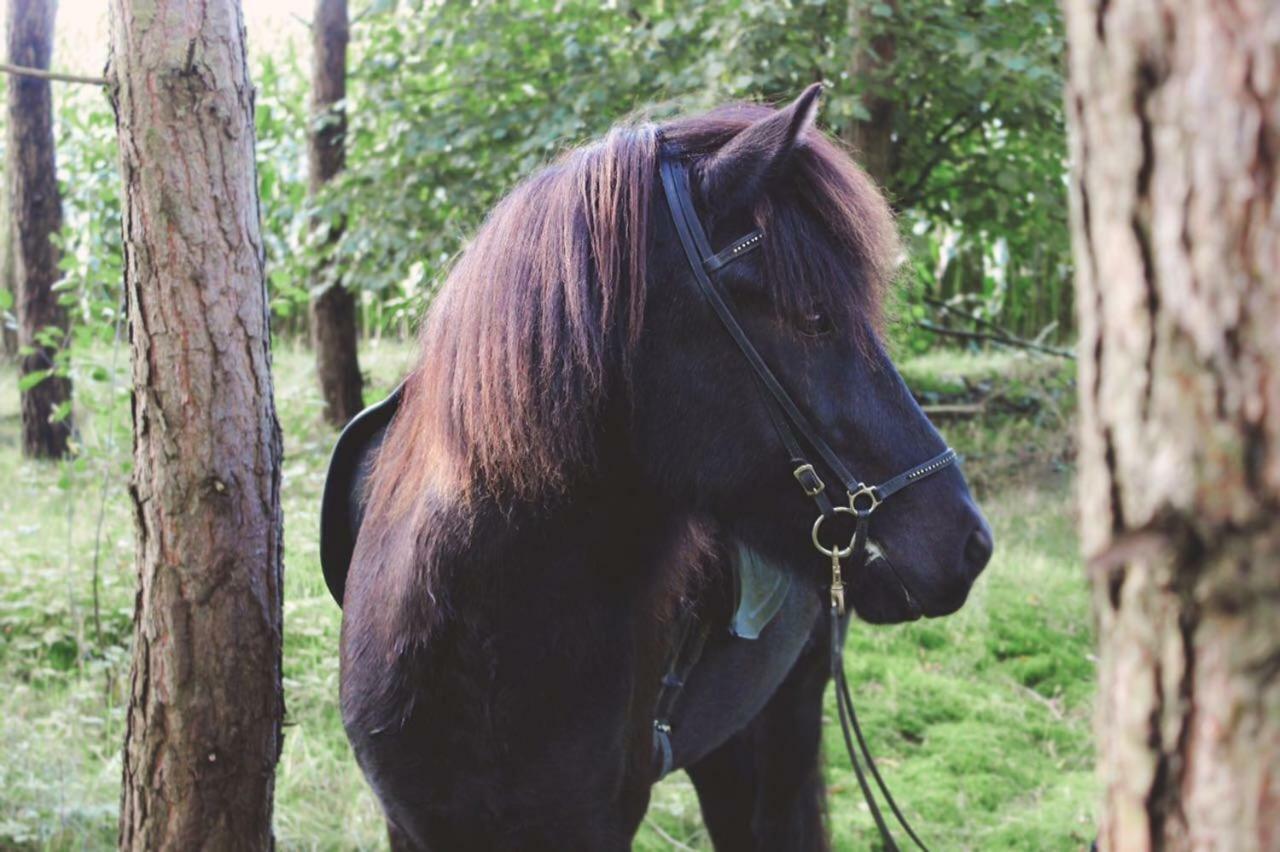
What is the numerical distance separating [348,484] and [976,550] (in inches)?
53.2

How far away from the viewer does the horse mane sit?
6.05 feet

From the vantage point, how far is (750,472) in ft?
6.16

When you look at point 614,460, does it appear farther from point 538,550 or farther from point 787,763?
point 787,763

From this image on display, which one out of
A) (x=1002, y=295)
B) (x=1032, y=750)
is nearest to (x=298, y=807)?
(x=1032, y=750)

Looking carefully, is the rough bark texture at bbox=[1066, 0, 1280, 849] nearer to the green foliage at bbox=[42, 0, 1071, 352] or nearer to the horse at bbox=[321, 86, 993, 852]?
the horse at bbox=[321, 86, 993, 852]

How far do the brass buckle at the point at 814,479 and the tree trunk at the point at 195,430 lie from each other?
125 centimetres

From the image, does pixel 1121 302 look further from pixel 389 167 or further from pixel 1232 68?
pixel 389 167

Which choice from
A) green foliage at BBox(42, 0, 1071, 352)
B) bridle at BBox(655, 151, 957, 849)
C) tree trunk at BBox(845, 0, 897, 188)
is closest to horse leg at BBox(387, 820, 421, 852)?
bridle at BBox(655, 151, 957, 849)

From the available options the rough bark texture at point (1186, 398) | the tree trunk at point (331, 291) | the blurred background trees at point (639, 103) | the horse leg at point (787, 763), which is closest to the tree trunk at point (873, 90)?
the blurred background trees at point (639, 103)

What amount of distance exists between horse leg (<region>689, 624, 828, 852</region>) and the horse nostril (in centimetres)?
153

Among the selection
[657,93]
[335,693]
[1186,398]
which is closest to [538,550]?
[1186,398]

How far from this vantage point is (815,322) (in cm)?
185

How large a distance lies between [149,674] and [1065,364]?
802cm

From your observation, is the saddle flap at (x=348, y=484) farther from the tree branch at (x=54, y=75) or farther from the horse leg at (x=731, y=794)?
the horse leg at (x=731, y=794)
